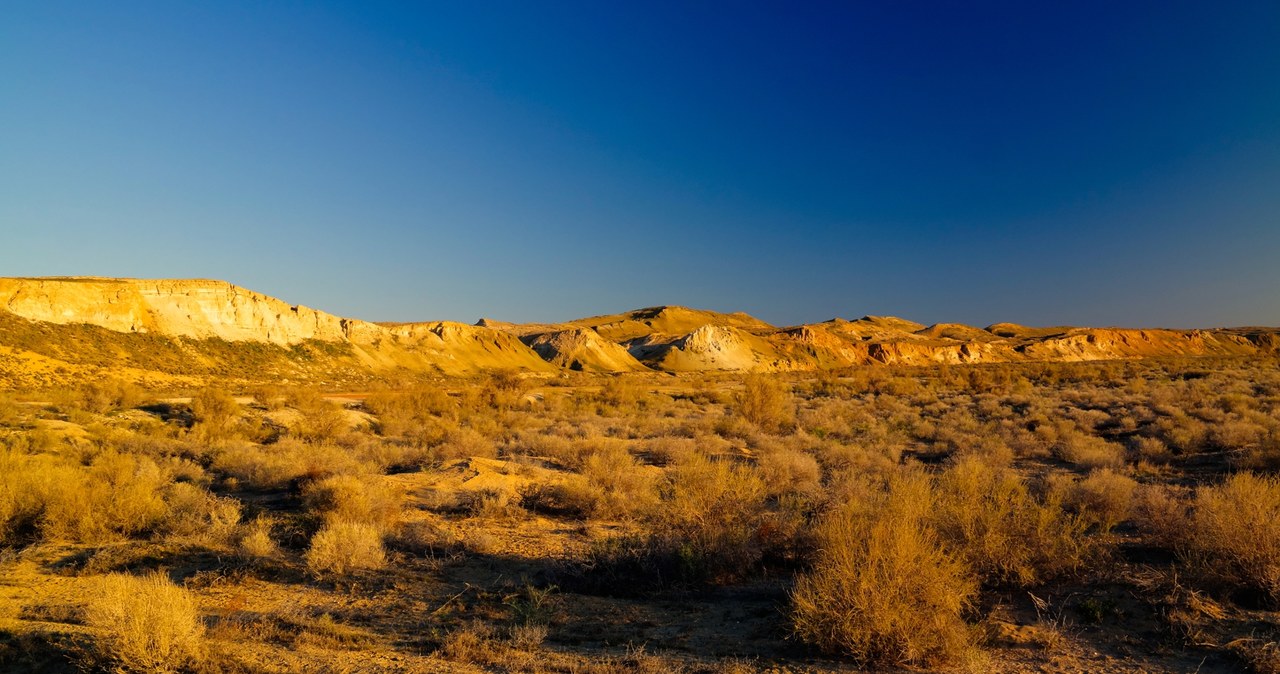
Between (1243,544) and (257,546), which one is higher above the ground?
(1243,544)

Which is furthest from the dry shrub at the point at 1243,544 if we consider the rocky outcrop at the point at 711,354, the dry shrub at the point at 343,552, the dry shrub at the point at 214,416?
the rocky outcrop at the point at 711,354

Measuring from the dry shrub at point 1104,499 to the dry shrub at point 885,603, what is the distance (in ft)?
15.3

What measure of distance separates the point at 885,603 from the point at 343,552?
5.65 meters

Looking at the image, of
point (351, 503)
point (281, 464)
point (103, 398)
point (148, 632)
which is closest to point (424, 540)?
point (351, 503)

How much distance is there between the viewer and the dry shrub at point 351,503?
8164mm

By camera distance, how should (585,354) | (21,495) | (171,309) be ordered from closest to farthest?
(21,495)
(171,309)
(585,354)

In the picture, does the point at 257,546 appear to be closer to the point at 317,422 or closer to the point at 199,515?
the point at 199,515

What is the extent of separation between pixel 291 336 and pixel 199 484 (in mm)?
52681

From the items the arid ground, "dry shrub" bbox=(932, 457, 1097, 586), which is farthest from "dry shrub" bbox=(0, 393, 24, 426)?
"dry shrub" bbox=(932, 457, 1097, 586)

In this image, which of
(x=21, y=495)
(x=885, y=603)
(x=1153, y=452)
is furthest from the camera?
(x=1153, y=452)

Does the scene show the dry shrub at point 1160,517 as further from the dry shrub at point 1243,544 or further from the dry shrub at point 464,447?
the dry shrub at point 464,447

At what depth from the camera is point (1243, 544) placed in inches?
209

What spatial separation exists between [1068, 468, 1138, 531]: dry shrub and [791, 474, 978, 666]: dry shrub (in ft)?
15.3

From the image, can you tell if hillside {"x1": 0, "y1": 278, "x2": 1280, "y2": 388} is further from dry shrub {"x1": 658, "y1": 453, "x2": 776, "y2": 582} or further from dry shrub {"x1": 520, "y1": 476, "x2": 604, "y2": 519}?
dry shrub {"x1": 658, "y1": 453, "x2": 776, "y2": 582}
